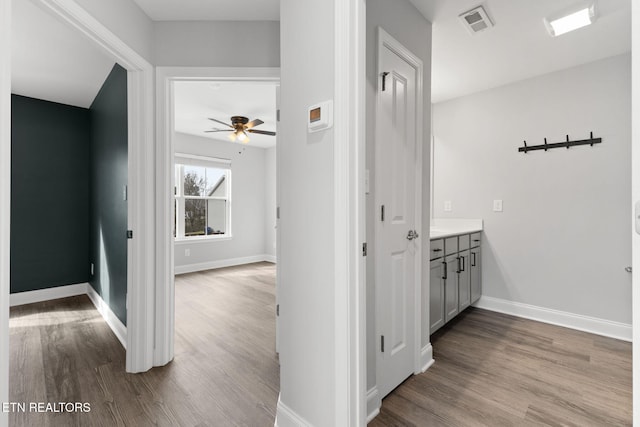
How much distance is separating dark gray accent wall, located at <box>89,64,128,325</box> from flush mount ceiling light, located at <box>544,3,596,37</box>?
331cm

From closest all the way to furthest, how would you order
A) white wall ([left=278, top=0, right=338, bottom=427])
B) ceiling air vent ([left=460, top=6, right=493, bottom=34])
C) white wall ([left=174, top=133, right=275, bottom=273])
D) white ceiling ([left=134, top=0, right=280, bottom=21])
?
white wall ([left=278, top=0, right=338, bottom=427])
white ceiling ([left=134, top=0, right=280, bottom=21])
ceiling air vent ([left=460, top=6, right=493, bottom=34])
white wall ([left=174, top=133, right=275, bottom=273])

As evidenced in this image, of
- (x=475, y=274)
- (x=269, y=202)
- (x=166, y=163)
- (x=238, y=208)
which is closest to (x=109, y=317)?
(x=166, y=163)

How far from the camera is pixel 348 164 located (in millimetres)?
1246

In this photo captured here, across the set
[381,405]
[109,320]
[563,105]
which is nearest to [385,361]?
[381,405]

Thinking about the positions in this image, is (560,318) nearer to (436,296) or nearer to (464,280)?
(464,280)

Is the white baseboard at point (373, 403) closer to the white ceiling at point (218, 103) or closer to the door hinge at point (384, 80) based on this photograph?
the door hinge at point (384, 80)

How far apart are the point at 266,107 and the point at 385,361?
355 cm

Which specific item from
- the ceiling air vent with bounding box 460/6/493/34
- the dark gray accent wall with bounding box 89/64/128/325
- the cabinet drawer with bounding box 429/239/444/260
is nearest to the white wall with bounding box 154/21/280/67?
the dark gray accent wall with bounding box 89/64/128/325

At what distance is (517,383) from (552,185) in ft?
6.67

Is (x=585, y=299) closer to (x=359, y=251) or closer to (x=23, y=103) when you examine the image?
(x=359, y=251)

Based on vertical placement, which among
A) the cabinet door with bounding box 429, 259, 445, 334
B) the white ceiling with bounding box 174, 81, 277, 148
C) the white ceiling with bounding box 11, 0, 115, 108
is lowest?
the cabinet door with bounding box 429, 259, 445, 334

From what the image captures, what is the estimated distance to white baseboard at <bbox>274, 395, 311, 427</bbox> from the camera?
1444 millimetres

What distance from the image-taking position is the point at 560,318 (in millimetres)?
3041

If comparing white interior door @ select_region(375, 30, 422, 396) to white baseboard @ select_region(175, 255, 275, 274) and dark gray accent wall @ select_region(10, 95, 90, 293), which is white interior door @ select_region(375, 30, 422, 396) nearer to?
dark gray accent wall @ select_region(10, 95, 90, 293)
